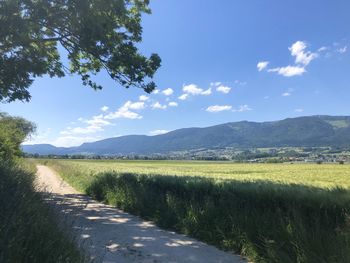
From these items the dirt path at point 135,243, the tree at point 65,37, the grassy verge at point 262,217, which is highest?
the tree at point 65,37

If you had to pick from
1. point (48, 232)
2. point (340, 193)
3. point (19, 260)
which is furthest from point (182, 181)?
point (19, 260)

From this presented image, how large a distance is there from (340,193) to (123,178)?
1360 cm

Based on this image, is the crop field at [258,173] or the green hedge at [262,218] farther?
the crop field at [258,173]

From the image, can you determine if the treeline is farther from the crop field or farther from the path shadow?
the crop field

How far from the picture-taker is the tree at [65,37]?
1536 cm

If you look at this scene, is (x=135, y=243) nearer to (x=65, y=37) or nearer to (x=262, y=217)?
(x=262, y=217)

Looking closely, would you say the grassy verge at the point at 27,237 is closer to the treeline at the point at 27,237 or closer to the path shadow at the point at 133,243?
the treeline at the point at 27,237

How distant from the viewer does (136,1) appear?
20.6 meters

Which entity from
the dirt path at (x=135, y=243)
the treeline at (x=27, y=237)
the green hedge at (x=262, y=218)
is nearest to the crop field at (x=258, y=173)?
the green hedge at (x=262, y=218)

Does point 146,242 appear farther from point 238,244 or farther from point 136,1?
point 136,1

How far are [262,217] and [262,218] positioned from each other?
0.04 metres

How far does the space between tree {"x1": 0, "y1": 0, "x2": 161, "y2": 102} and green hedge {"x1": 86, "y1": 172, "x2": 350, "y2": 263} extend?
23.2 feet

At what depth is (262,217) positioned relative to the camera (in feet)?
31.9

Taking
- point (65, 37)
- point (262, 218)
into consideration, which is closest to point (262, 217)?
point (262, 218)
